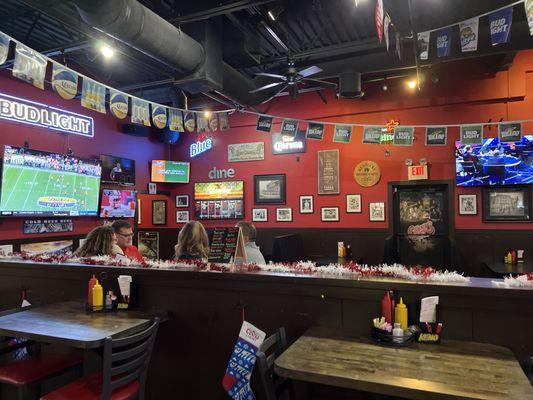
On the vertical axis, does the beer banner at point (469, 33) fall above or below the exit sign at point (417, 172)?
above

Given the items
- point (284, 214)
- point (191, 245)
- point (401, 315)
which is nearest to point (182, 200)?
point (284, 214)

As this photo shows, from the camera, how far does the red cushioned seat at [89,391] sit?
221 centimetres

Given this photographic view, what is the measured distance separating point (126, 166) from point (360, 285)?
6.09 metres

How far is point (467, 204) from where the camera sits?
6.38 metres

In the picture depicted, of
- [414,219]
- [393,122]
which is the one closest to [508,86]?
[393,122]

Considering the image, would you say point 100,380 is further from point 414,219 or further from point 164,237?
point 164,237

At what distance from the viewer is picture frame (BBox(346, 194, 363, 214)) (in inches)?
278

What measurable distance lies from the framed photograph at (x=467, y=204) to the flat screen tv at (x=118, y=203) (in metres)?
5.97

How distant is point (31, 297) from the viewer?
355 cm

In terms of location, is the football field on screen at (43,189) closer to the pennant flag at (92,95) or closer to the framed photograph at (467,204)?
the pennant flag at (92,95)

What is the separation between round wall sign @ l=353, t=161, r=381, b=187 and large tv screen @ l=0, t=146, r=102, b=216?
4.61 m

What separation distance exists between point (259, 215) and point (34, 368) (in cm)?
553

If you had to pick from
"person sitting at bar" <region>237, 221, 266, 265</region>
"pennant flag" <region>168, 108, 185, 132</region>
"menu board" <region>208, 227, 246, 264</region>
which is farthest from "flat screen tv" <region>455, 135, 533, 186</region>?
"menu board" <region>208, 227, 246, 264</region>

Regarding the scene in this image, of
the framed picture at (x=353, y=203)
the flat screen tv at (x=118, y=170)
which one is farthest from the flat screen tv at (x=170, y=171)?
the framed picture at (x=353, y=203)
